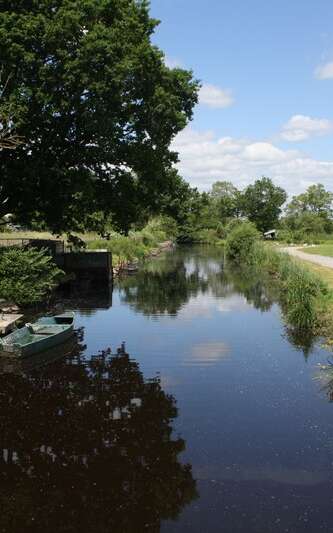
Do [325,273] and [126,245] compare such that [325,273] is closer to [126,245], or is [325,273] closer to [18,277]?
[18,277]

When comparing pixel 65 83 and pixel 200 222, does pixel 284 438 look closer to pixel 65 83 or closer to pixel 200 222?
pixel 65 83

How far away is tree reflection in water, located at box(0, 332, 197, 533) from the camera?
9.25 metres

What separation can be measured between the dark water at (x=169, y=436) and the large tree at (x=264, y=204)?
101 m

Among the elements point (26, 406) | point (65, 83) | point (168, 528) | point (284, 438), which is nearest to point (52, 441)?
point (26, 406)

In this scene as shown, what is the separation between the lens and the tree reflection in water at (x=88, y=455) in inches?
364

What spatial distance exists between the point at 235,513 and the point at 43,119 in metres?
25.9

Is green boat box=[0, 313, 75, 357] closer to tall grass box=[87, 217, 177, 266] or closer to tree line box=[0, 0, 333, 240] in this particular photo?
tree line box=[0, 0, 333, 240]

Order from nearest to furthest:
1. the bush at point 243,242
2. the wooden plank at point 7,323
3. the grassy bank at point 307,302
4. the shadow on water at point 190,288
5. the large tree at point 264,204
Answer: the wooden plank at point 7,323 → the grassy bank at point 307,302 → the shadow on water at point 190,288 → the bush at point 243,242 → the large tree at point 264,204

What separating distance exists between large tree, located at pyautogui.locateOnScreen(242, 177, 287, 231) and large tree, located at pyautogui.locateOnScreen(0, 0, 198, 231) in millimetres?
87533

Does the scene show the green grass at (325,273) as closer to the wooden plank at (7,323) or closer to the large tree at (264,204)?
the wooden plank at (7,323)

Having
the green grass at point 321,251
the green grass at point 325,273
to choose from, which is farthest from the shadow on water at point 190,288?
the green grass at point 321,251

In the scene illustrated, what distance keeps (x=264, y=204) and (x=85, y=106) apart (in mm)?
98263

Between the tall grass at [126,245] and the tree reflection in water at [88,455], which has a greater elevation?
the tall grass at [126,245]

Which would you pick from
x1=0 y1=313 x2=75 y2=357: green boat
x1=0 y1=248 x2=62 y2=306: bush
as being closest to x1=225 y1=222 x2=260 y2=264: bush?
x1=0 y1=248 x2=62 y2=306: bush
